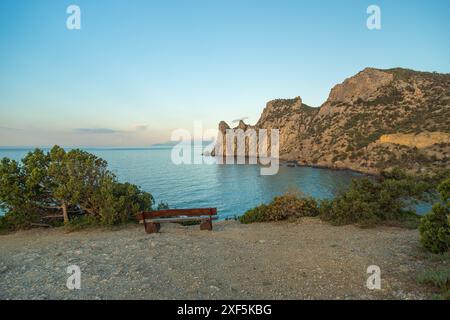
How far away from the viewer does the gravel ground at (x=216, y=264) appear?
16.6 feet

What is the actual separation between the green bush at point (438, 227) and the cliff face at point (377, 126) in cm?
4714

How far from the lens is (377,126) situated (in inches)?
2581

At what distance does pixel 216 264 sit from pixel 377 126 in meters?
73.2

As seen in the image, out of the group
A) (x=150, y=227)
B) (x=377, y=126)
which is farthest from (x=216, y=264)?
(x=377, y=126)

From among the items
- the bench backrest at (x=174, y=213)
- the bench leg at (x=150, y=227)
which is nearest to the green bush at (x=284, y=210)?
the bench backrest at (x=174, y=213)

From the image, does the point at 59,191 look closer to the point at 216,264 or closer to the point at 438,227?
the point at 216,264

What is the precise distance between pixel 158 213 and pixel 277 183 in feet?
132

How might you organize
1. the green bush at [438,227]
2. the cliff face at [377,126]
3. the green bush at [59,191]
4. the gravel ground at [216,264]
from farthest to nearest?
the cliff face at [377,126]
the green bush at [59,191]
the green bush at [438,227]
the gravel ground at [216,264]

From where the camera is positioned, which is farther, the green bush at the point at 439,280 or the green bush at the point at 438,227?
the green bush at the point at 438,227

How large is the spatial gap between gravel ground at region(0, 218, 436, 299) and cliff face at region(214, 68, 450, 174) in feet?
157

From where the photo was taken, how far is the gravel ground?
5.07 meters

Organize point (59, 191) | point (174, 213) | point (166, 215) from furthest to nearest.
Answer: point (59, 191) < point (174, 213) < point (166, 215)

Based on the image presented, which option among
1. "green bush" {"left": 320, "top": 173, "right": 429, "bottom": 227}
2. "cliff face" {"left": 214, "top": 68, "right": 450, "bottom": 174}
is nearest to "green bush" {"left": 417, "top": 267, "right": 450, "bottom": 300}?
"green bush" {"left": 320, "top": 173, "right": 429, "bottom": 227}

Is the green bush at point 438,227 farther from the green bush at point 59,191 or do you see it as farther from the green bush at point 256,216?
the green bush at point 59,191
